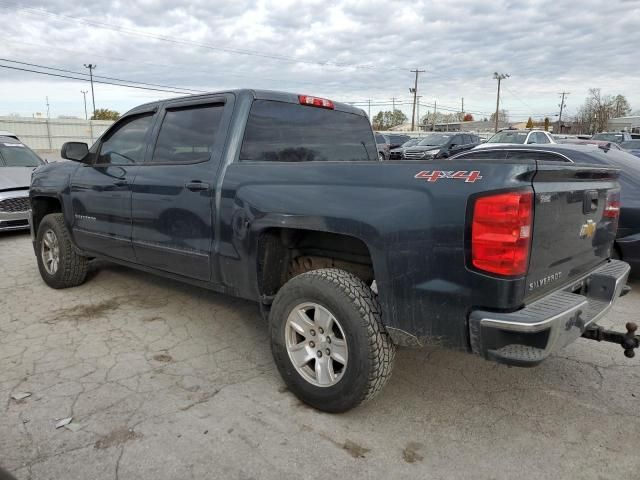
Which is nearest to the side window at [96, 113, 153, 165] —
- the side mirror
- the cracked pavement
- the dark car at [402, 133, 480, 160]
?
the side mirror

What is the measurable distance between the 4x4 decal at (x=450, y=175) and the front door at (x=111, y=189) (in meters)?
2.65

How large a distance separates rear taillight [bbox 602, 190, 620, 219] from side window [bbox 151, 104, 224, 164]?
8.83ft

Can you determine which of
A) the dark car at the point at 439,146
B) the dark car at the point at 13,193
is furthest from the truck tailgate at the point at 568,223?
the dark car at the point at 439,146

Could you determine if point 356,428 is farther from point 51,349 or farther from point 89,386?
point 51,349

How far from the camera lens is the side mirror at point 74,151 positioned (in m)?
4.69

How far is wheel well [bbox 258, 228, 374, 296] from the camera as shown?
126 inches

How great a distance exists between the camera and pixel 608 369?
11.8ft

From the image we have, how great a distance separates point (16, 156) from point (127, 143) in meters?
6.72

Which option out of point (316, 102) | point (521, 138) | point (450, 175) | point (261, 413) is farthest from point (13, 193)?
point (521, 138)

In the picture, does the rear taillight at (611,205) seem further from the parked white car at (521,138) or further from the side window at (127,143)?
the parked white car at (521,138)

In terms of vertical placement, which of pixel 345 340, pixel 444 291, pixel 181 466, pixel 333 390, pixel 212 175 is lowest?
pixel 181 466

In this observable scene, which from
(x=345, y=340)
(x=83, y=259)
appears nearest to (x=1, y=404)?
(x=345, y=340)

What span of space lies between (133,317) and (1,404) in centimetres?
156

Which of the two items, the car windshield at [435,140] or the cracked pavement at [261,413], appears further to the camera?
the car windshield at [435,140]
